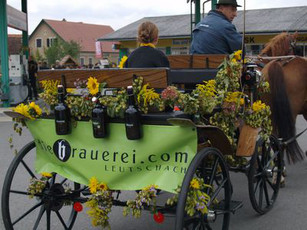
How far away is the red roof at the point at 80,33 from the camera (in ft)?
224

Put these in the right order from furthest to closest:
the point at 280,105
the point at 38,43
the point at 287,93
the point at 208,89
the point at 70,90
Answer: the point at 38,43, the point at 287,93, the point at 280,105, the point at 208,89, the point at 70,90

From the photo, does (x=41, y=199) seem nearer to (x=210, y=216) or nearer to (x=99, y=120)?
(x=99, y=120)

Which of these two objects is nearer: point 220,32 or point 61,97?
point 61,97

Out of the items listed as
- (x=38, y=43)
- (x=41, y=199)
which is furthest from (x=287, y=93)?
(x=38, y=43)

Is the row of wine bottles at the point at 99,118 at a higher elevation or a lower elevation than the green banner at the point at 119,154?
higher

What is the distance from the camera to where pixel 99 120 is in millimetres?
3395

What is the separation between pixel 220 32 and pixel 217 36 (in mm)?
64

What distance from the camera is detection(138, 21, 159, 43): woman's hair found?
13.5ft

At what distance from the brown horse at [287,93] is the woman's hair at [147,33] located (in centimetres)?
207

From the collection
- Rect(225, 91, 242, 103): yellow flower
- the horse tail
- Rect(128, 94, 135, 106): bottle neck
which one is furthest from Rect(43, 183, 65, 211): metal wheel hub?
the horse tail

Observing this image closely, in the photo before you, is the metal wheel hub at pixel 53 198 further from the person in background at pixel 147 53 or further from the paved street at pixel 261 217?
the person in background at pixel 147 53

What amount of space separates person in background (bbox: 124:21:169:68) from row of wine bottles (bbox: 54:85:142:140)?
769mm

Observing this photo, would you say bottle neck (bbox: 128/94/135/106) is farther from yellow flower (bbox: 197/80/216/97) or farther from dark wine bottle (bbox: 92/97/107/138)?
yellow flower (bbox: 197/80/216/97)

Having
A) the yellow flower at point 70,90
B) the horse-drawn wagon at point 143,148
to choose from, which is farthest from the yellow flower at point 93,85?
the yellow flower at point 70,90
